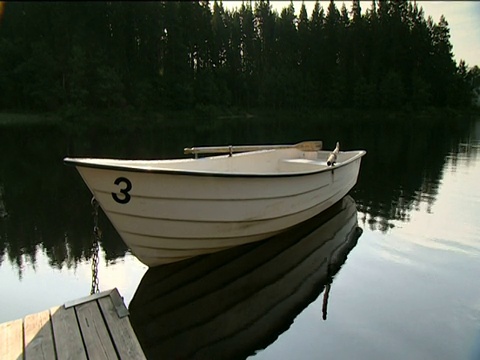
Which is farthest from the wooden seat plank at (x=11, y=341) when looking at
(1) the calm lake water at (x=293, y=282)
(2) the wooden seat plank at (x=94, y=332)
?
(1) the calm lake water at (x=293, y=282)

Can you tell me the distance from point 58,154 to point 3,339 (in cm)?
1064

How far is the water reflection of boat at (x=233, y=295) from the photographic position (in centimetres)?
296

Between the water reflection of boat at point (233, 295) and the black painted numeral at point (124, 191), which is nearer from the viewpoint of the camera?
the water reflection of boat at point (233, 295)

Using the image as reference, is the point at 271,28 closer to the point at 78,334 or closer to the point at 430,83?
the point at 430,83

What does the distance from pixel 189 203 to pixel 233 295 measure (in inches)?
39.9

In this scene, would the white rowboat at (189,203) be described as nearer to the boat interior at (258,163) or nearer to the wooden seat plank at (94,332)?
the boat interior at (258,163)

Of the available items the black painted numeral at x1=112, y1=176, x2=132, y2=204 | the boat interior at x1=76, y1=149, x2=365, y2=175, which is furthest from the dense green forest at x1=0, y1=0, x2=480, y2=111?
the black painted numeral at x1=112, y1=176, x2=132, y2=204

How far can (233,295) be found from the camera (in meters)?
3.65

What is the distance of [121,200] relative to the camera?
352cm

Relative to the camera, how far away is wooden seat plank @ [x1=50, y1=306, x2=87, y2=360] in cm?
231

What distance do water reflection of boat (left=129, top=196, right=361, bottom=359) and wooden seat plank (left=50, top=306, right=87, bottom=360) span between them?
1.83 ft

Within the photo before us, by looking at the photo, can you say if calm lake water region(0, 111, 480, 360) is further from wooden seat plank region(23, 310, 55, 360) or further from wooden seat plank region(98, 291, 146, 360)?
wooden seat plank region(23, 310, 55, 360)

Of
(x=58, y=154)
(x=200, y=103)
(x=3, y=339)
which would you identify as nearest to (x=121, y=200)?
(x=3, y=339)

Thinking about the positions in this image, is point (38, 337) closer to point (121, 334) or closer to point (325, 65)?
point (121, 334)
